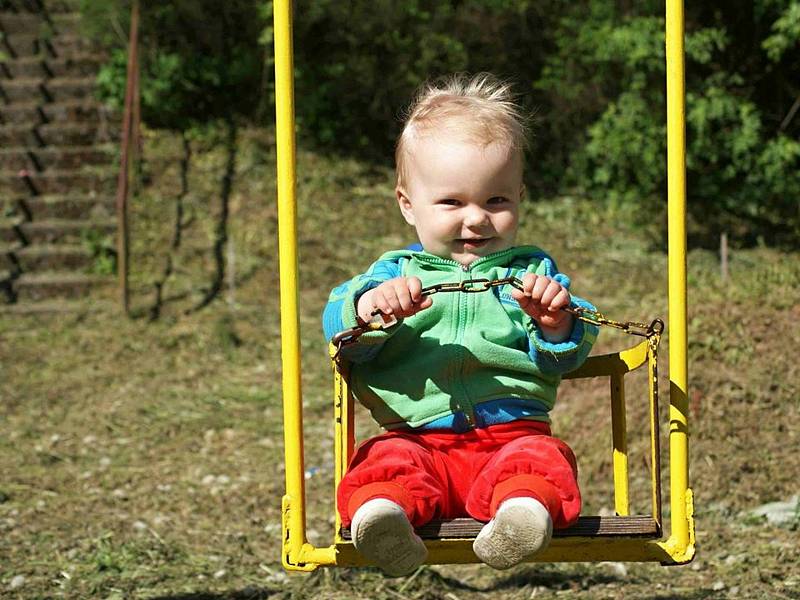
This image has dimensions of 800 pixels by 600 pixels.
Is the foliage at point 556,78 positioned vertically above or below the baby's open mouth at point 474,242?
above

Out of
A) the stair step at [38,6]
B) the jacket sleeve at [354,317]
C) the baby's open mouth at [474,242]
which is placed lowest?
the jacket sleeve at [354,317]

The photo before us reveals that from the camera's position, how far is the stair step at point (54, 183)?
10336 millimetres

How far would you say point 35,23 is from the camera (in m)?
11.9

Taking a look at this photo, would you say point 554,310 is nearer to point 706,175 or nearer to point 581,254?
point 581,254

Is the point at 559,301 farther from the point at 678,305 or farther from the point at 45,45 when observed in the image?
the point at 45,45

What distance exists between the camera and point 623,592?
436 cm

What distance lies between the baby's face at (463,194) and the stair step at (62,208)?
24.5ft

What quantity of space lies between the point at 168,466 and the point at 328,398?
4.14 ft

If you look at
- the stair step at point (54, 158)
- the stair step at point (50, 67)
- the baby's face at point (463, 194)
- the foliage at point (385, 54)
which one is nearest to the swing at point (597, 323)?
the baby's face at point (463, 194)

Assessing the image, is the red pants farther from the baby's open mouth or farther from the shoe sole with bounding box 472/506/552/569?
the baby's open mouth

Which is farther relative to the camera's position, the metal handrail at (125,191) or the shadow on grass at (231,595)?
the metal handrail at (125,191)

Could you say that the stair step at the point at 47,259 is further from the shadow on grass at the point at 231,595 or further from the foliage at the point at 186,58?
the shadow on grass at the point at 231,595

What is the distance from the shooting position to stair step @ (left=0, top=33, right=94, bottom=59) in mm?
11711

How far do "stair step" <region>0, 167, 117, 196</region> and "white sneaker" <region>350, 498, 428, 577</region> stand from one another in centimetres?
813
